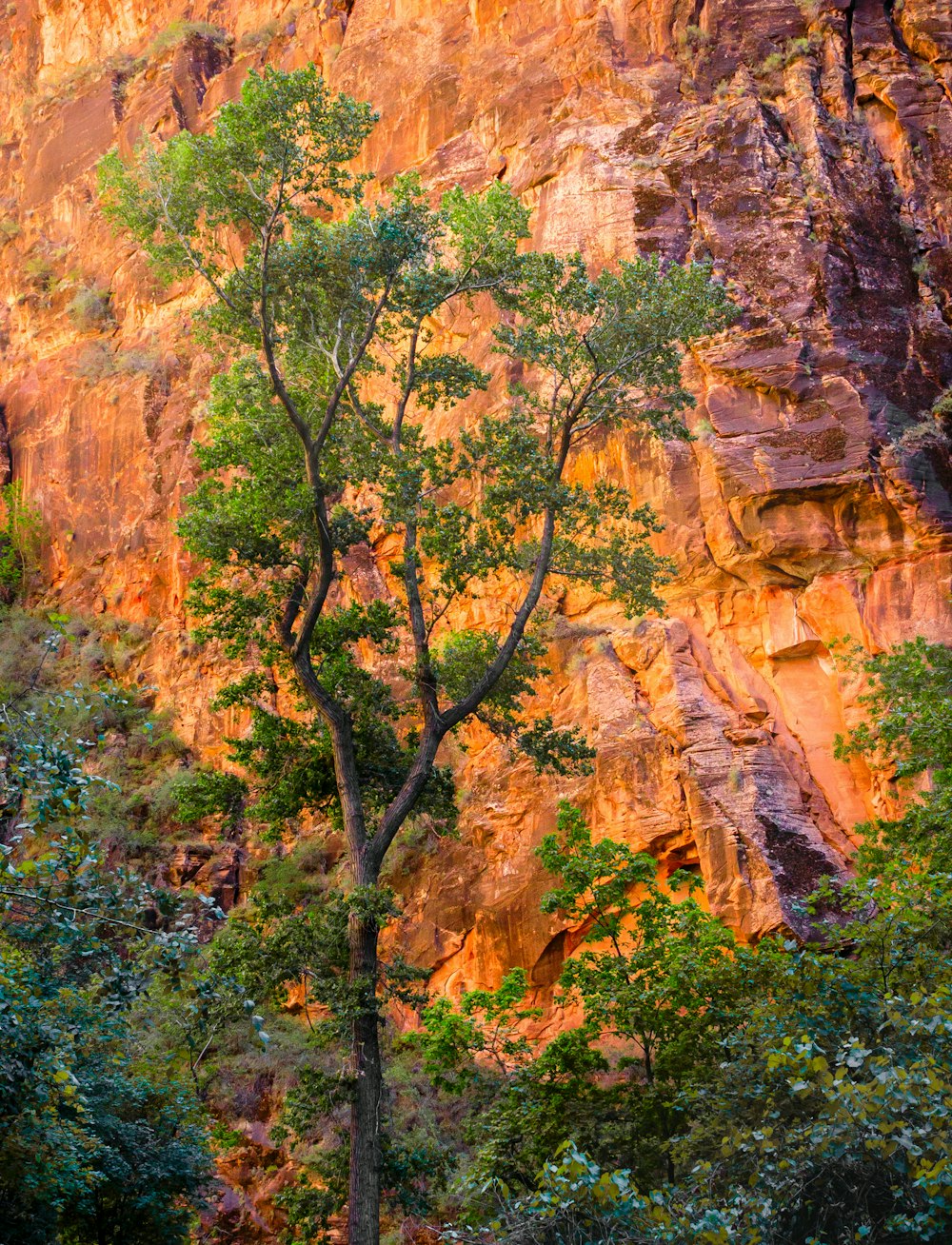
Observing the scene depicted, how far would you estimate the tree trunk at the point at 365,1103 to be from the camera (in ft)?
37.4

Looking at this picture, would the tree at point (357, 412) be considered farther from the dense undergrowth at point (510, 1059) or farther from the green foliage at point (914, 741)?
the green foliage at point (914, 741)

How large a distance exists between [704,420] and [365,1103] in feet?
46.1

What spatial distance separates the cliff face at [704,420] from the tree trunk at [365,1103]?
7242 millimetres

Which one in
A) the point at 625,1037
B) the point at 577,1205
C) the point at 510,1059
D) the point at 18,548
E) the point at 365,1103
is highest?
the point at 18,548

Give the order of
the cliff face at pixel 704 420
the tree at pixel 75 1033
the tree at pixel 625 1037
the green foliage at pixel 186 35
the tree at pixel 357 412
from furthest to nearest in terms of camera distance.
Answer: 1. the green foliage at pixel 186 35
2. the cliff face at pixel 704 420
3. the tree at pixel 357 412
4. the tree at pixel 625 1037
5. the tree at pixel 75 1033

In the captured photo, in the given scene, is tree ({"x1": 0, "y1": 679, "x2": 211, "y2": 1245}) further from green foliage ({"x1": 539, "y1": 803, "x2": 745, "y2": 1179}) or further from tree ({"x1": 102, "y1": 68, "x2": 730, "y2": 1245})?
green foliage ({"x1": 539, "y1": 803, "x2": 745, "y2": 1179})

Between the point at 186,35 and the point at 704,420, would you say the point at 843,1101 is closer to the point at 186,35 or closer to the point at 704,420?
the point at 704,420

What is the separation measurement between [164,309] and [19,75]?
15.2 m

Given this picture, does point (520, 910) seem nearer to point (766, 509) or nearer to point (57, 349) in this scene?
point (766, 509)

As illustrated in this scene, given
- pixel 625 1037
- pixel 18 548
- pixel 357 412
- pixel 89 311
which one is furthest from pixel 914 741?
pixel 89 311

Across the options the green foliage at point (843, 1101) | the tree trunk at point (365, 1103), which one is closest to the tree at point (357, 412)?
the tree trunk at point (365, 1103)

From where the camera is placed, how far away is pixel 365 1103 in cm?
1182

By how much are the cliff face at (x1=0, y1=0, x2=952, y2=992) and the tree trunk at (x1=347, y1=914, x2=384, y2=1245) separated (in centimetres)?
724

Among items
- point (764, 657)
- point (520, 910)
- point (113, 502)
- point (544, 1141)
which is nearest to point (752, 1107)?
point (544, 1141)
